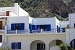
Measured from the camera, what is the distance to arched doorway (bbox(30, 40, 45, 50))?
47756 millimetres

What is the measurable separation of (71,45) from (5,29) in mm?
10546

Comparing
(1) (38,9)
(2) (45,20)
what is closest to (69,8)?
(1) (38,9)

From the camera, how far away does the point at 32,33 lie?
4631 centimetres

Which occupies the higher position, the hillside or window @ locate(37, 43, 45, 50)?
the hillside

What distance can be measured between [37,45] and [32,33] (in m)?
→ 2.75

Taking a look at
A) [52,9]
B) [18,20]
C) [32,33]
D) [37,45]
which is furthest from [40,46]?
[52,9]

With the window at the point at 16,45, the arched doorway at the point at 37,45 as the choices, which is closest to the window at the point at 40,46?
the arched doorway at the point at 37,45

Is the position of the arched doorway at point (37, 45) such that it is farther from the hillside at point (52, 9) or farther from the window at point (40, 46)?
the hillside at point (52, 9)

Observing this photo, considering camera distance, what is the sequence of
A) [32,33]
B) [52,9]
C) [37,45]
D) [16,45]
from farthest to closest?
[52,9] < [37,45] < [16,45] < [32,33]

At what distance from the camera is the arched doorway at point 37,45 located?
47.8 metres

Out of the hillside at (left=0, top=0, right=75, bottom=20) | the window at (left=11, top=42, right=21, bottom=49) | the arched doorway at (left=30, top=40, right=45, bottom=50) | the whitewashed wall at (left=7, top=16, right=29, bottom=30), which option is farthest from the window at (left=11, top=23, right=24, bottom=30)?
the hillside at (left=0, top=0, right=75, bottom=20)

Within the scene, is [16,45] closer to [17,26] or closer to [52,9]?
[17,26]

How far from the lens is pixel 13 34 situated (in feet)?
154

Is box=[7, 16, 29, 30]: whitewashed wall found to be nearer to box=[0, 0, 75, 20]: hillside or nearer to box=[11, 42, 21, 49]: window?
box=[11, 42, 21, 49]: window
